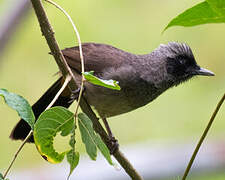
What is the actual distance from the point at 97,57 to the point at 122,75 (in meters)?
0.30

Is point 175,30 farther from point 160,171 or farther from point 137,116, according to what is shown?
point 160,171

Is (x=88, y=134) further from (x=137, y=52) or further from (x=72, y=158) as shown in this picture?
(x=137, y=52)

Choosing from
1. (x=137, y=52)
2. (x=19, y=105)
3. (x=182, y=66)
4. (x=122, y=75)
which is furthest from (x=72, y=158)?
(x=137, y=52)

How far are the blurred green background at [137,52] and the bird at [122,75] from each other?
3.44m

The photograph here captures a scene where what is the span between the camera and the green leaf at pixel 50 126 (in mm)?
1861

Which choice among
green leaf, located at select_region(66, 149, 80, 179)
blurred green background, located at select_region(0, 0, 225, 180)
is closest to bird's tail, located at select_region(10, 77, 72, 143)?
green leaf, located at select_region(66, 149, 80, 179)

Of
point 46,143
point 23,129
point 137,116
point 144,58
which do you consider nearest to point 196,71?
point 144,58

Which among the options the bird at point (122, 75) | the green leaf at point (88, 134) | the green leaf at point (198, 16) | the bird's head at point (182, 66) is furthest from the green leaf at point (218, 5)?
the bird's head at point (182, 66)

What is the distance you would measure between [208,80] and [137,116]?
59.6 inches

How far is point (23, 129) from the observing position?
403cm

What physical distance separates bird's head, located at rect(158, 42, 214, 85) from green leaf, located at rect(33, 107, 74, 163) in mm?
2645

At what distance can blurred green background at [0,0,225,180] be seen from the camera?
8422 mm

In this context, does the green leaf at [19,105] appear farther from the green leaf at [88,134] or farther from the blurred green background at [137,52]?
the blurred green background at [137,52]

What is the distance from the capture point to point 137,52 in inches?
353
